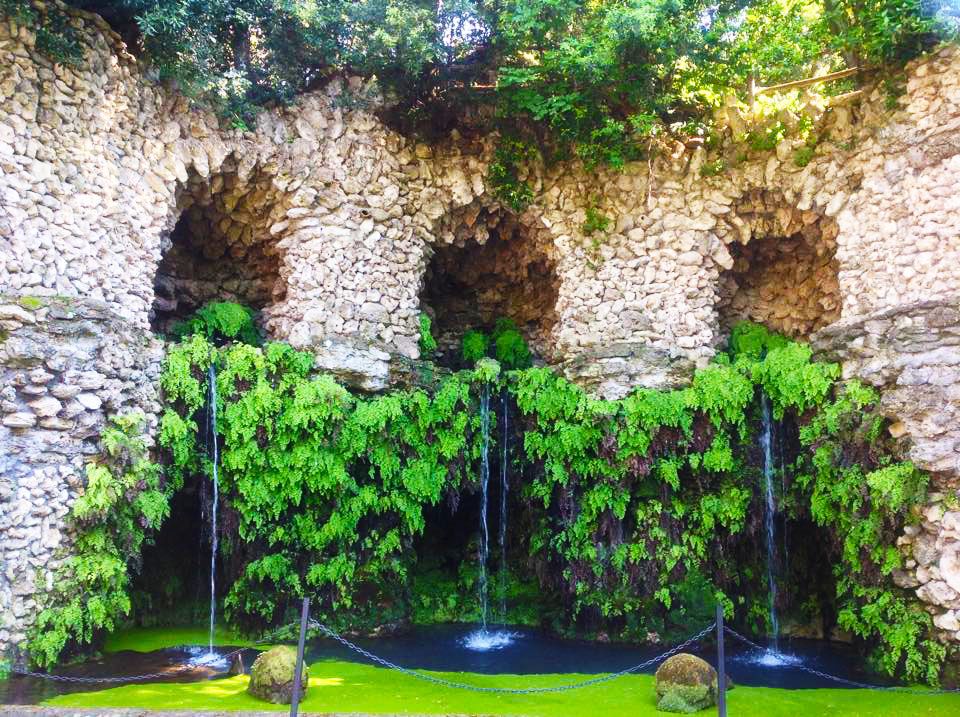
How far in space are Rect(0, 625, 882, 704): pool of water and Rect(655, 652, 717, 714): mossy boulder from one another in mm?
1329

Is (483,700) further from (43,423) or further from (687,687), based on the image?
(43,423)

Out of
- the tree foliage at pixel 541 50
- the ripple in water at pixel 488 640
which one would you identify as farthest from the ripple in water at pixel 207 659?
the tree foliage at pixel 541 50

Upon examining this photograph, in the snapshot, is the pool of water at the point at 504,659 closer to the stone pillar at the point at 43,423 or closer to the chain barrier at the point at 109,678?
the chain barrier at the point at 109,678

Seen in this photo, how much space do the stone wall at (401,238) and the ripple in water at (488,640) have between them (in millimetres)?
3770

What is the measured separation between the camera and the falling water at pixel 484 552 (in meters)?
10.3

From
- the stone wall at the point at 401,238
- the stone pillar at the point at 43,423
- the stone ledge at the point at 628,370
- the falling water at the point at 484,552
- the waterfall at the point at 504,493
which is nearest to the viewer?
the stone pillar at the point at 43,423

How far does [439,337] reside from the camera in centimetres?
1369

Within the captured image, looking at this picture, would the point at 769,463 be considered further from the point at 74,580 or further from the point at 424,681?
the point at 74,580

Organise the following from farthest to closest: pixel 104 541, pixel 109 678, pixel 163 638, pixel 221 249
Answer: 1. pixel 221 249
2. pixel 163 638
3. pixel 104 541
4. pixel 109 678

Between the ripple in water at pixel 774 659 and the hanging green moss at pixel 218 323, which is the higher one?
the hanging green moss at pixel 218 323

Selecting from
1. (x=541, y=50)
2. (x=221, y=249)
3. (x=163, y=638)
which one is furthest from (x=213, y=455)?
(x=541, y=50)

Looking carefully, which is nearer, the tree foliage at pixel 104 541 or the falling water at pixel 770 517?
the tree foliage at pixel 104 541

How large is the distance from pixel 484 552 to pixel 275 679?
5296 mm

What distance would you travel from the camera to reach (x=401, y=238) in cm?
1155
